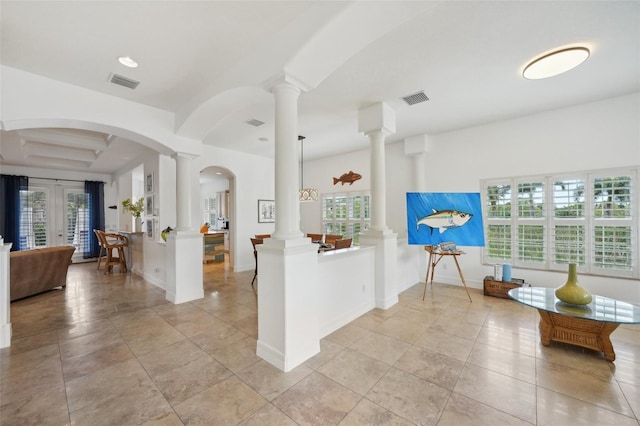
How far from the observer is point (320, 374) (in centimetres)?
216

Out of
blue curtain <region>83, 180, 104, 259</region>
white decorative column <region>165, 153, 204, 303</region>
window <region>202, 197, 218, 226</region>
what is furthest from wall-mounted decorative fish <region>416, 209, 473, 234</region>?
blue curtain <region>83, 180, 104, 259</region>

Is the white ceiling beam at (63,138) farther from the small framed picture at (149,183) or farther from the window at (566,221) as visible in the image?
the window at (566,221)

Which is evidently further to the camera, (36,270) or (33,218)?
(33,218)

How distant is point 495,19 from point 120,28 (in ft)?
10.1

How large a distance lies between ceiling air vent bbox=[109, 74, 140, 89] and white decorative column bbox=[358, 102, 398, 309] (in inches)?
113

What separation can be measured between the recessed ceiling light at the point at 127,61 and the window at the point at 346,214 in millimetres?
4733

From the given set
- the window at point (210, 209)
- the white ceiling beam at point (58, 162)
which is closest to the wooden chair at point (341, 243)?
the white ceiling beam at point (58, 162)

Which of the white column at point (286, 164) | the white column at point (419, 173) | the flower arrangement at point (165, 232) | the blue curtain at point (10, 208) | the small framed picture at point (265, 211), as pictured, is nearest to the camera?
the white column at point (286, 164)

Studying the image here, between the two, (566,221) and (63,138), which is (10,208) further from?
(566,221)

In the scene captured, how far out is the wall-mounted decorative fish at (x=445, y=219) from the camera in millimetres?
4012

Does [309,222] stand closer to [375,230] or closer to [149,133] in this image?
[375,230]

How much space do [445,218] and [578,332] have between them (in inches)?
77.3

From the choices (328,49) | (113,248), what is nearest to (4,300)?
(113,248)

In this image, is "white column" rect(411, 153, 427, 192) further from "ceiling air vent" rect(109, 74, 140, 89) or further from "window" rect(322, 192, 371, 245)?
"ceiling air vent" rect(109, 74, 140, 89)
